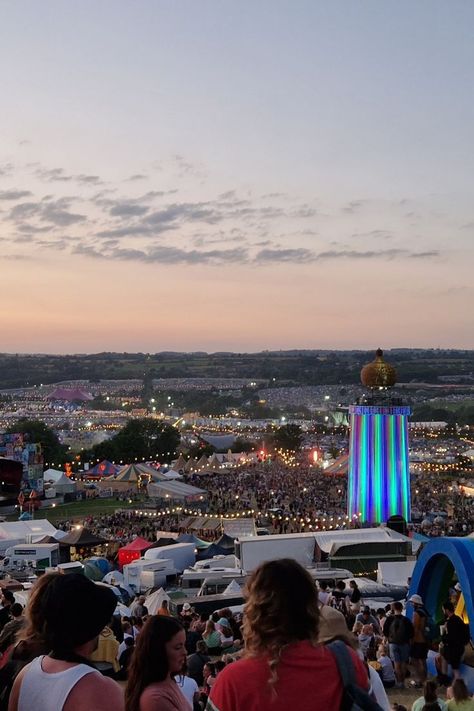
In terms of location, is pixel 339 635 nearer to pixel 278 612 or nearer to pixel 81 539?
pixel 278 612

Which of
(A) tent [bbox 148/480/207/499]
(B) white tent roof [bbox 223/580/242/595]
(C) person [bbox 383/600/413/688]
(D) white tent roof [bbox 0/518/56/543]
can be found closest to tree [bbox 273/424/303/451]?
(A) tent [bbox 148/480/207/499]

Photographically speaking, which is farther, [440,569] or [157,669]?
[440,569]

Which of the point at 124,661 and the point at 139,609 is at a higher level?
the point at 124,661

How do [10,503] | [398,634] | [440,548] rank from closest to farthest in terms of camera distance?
[398,634], [440,548], [10,503]

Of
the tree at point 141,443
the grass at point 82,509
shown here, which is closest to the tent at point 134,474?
the grass at point 82,509

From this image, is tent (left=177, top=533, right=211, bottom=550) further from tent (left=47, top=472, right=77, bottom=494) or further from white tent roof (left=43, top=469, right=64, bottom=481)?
white tent roof (left=43, top=469, right=64, bottom=481)

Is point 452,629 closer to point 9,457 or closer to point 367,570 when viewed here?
point 367,570

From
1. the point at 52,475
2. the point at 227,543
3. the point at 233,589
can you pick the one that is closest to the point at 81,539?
the point at 227,543

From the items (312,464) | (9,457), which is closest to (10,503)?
(9,457)
